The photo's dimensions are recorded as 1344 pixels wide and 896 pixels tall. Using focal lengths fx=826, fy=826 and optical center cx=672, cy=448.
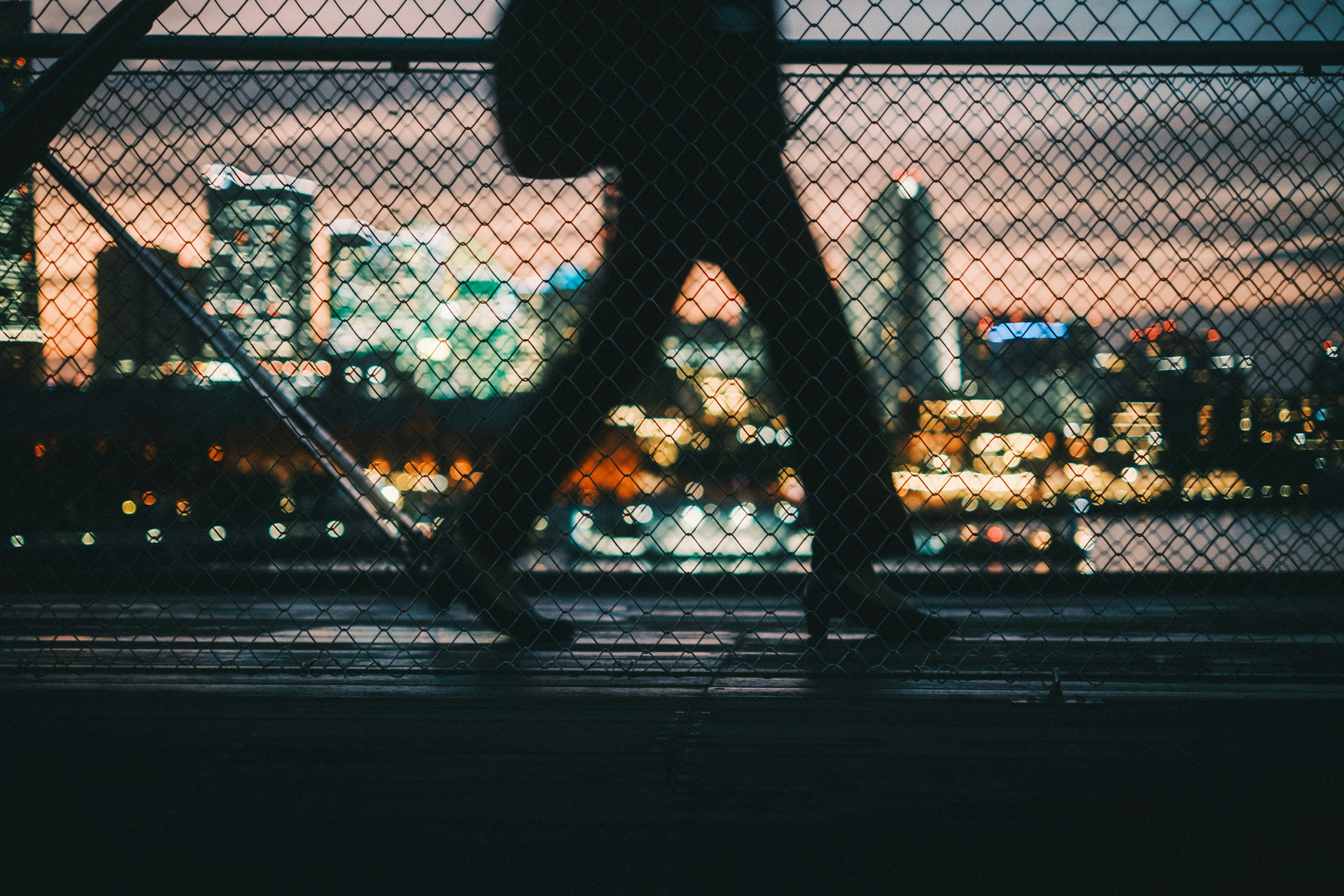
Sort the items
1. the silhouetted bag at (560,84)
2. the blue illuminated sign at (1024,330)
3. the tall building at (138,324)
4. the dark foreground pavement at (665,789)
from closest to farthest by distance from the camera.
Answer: the dark foreground pavement at (665,789) → the silhouetted bag at (560,84) → the blue illuminated sign at (1024,330) → the tall building at (138,324)

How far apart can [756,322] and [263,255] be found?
0.98m

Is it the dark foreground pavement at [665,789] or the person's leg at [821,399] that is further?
the person's leg at [821,399]

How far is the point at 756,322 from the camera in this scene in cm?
155

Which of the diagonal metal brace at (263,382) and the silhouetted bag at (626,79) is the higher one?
the silhouetted bag at (626,79)

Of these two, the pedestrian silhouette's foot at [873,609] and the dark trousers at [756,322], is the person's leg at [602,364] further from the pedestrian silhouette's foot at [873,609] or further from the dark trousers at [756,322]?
the pedestrian silhouette's foot at [873,609]

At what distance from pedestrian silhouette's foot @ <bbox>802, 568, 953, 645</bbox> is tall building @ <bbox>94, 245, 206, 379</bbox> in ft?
4.29

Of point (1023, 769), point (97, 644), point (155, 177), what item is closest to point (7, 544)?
point (97, 644)

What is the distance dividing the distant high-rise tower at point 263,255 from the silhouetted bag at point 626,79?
44cm

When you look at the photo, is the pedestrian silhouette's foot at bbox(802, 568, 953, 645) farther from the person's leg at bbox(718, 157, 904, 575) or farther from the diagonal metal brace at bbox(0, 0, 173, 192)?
the diagonal metal brace at bbox(0, 0, 173, 192)

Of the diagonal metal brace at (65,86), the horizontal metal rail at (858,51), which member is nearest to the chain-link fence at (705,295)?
the horizontal metal rail at (858,51)

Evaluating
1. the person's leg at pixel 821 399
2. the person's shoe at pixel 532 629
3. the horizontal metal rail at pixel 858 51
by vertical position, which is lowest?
the person's shoe at pixel 532 629

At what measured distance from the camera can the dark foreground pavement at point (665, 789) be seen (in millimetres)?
800

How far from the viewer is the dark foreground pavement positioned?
80 cm

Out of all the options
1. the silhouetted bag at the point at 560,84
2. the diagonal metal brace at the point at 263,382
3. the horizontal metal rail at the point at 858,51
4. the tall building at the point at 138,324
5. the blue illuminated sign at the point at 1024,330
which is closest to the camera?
the horizontal metal rail at the point at 858,51
